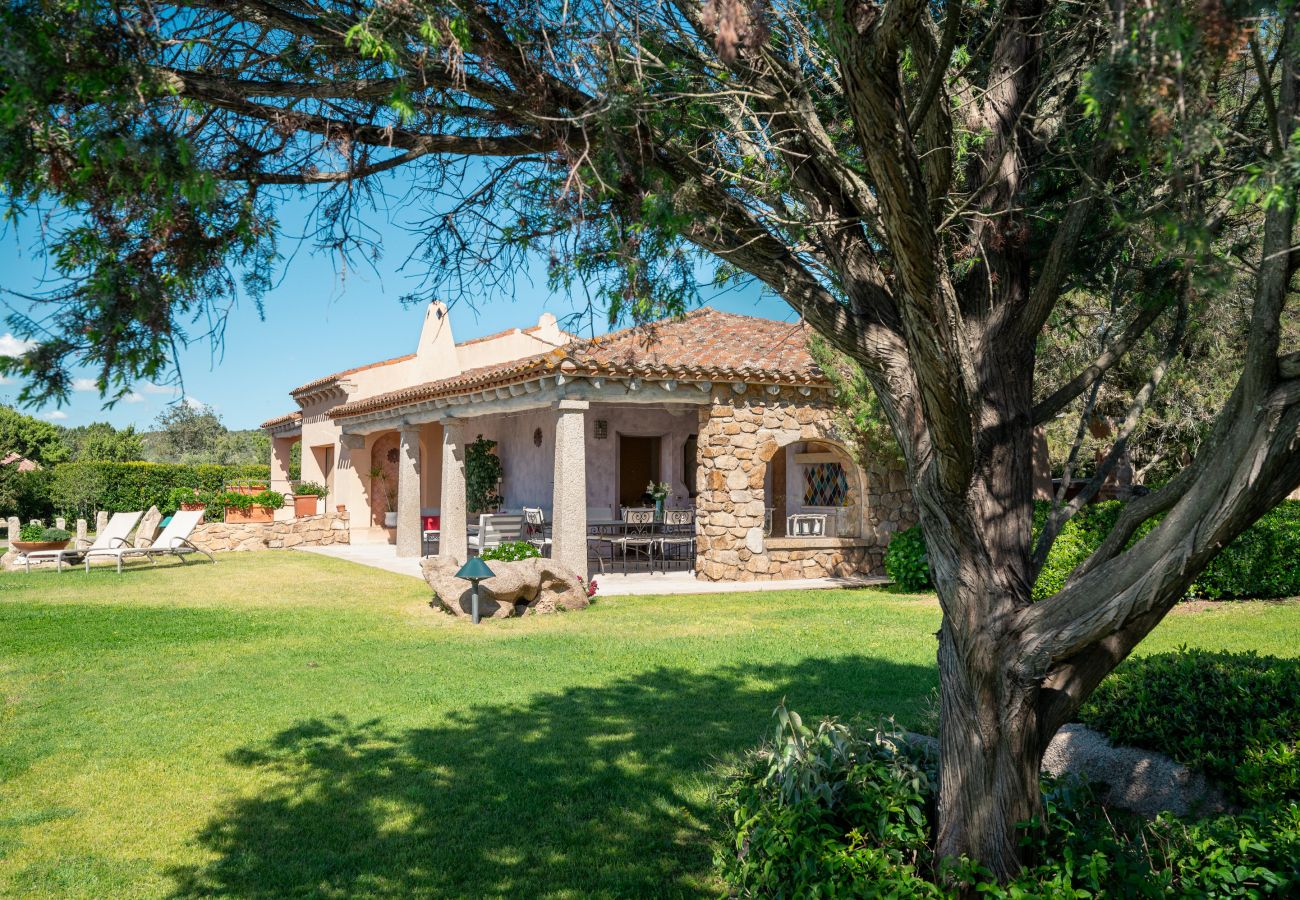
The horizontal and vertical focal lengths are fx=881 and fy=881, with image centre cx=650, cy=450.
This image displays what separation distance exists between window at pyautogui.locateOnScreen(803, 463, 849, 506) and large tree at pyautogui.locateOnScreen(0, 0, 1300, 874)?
13.7 metres

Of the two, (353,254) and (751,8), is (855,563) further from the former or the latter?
(751,8)

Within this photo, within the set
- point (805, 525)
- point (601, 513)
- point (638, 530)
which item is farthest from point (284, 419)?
point (805, 525)

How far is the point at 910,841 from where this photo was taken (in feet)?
10.7

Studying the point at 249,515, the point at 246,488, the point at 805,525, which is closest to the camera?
the point at 805,525

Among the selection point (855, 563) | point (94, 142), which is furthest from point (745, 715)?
point (855, 563)

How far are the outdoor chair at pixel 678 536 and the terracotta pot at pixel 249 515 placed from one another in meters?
10.4

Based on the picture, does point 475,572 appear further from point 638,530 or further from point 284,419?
point 284,419

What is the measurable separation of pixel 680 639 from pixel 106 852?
5.68 meters

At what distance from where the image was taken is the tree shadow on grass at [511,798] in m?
3.83

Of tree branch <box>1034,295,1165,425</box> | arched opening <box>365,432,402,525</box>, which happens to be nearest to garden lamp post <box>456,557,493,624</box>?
tree branch <box>1034,295,1165,425</box>

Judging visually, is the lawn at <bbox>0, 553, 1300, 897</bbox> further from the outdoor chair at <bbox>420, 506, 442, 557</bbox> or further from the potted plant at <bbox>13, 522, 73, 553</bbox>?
the outdoor chair at <bbox>420, 506, 442, 557</bbox>

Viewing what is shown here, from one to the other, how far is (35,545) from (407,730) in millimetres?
14010

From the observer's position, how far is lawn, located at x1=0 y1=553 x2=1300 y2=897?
398cm

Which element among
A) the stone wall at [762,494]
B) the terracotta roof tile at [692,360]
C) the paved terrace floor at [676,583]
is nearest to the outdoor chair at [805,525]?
the stone wall at [762,494]
